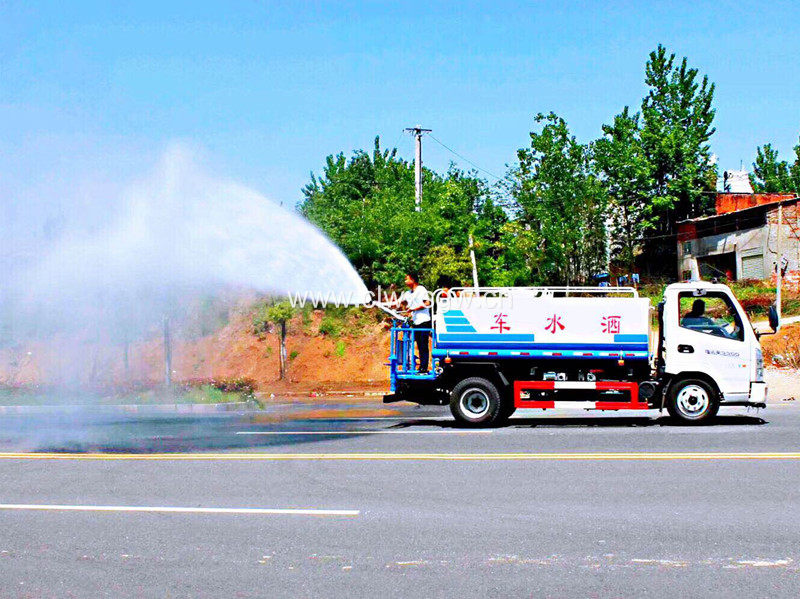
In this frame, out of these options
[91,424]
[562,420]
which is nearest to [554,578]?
[562,420]

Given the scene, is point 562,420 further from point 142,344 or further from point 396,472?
Answer: point 142,344

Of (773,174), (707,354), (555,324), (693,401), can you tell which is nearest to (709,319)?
(707,354)

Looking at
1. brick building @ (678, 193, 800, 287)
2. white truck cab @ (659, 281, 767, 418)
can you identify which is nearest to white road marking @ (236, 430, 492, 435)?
white truck cab @ (659, 281, 767, 418)

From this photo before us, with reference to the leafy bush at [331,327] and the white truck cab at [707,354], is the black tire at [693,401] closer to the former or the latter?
the white truck cab at [707,354]

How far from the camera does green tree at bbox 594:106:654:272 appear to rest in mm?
46031

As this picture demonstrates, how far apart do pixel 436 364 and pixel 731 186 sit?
42706 millimetres

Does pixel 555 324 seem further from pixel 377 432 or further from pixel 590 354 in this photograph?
pixel 377 432

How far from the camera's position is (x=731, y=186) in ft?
173

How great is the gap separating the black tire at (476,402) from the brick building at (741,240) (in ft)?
96.8

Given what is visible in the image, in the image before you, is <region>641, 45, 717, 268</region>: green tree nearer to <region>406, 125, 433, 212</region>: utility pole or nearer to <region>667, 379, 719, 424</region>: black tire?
<region>406, 125, 433, 212</region>: utility pole

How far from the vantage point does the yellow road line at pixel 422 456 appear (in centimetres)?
1124

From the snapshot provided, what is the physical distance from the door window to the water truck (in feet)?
0.05

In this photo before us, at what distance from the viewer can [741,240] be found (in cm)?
4400

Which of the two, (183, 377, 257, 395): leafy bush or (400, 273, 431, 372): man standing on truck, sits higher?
(400, 273, 431, 372): man standing on truck
